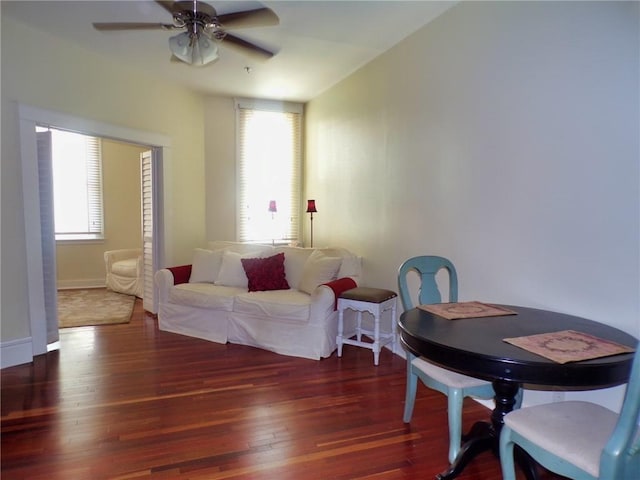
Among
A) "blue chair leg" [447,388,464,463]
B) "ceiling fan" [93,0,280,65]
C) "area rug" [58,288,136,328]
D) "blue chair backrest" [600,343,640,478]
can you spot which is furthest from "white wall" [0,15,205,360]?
"blue chair backrest" [600,343,640,478]

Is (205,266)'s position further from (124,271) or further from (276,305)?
(124,271)

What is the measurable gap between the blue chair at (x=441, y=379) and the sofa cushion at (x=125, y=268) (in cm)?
480

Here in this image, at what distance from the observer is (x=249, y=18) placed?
2445 mm

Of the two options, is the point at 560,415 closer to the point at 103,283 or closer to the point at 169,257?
the point at 169,257

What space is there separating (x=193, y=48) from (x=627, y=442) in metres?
2.97

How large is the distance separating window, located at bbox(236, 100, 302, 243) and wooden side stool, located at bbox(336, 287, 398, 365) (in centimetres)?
216

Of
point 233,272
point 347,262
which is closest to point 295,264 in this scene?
point 347,262

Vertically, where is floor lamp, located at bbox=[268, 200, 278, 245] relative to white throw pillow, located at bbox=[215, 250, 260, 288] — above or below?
above

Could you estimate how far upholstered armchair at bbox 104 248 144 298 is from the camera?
19.1 ft

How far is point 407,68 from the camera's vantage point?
335 cm

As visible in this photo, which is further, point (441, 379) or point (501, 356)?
point (441, 379)

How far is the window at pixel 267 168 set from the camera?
5273mm

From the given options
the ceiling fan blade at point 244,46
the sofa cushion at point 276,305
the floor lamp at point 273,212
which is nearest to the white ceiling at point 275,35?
the ceiling fan blade at point 244,46

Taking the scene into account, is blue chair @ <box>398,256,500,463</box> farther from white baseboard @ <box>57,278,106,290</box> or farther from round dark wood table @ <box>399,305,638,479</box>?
white baseboard @ <box>57,278,106,290</box>
